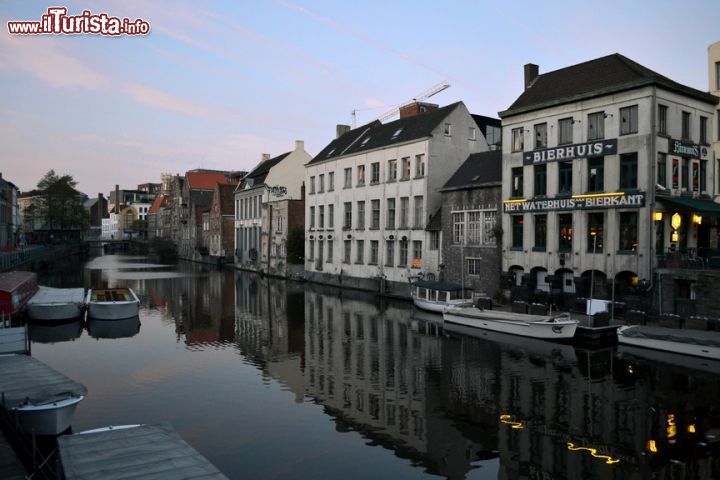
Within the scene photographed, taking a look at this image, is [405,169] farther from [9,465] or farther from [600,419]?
[9,465]

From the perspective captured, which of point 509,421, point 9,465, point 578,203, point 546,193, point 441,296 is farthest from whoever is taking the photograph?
point 441,296

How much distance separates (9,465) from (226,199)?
7859 cm

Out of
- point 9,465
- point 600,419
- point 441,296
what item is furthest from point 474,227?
point 9,465

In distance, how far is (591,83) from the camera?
110 feet

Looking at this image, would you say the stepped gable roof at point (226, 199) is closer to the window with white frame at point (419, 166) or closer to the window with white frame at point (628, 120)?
the window with white frame at point (419, 166)

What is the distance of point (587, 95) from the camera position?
3234 centimetres

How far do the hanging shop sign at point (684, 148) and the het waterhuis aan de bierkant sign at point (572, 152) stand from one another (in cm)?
301

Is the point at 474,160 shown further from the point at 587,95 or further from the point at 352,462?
the point at 352,462

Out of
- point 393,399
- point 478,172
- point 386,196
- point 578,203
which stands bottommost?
point 393,399

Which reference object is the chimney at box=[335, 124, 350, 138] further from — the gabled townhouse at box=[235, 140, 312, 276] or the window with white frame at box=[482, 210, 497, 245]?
the window with white frame at box=[482, 210, 497, 245]

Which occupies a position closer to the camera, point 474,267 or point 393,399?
point 393,399

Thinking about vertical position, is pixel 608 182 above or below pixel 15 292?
above

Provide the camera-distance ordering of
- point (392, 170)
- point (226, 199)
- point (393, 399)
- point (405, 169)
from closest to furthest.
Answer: point (393, 399)
point (405, 169)
point (392, 170)
point (226, 199)

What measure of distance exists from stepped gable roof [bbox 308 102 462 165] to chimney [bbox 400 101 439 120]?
2549 mm
